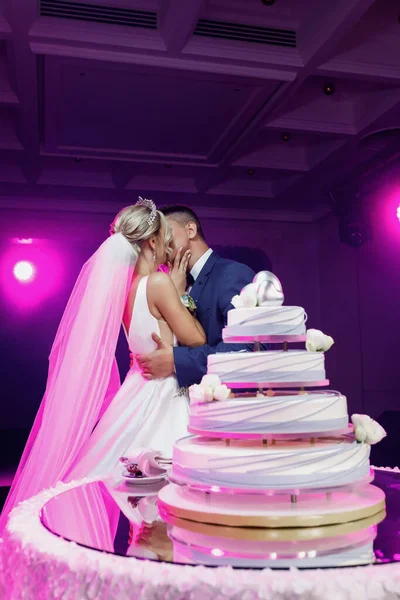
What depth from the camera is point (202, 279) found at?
3.48 meters

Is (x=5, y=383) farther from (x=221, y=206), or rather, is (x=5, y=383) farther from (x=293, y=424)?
(x=293, y=424)

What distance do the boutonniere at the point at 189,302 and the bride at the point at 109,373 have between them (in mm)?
163

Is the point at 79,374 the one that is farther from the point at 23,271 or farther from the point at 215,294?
the point at 23,271

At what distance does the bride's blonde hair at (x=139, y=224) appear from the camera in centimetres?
298

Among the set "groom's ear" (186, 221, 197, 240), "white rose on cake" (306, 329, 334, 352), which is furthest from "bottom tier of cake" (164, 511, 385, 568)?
"groom's ear" (186, 221, 197, 240)

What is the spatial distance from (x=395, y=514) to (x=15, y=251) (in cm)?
852

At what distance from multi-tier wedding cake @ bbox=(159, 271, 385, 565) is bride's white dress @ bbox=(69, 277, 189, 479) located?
3.63 feet

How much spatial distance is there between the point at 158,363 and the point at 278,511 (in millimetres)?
1692

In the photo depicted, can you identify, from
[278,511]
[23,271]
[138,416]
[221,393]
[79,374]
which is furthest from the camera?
[23,271]

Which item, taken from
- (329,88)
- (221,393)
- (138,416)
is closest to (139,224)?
(138,416)

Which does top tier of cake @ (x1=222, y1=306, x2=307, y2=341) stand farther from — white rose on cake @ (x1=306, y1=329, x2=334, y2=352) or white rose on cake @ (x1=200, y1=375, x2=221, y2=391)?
white rose on cake @ (x1=200, y1=375, x2=221, y2=391)

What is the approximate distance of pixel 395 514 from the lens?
138cm

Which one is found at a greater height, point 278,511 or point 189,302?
point 189,302

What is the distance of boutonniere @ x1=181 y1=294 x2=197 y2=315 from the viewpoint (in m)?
3.30
